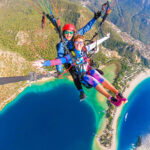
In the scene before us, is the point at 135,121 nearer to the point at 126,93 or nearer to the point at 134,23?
the point at 126,93

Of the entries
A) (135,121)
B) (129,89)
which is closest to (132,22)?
(129,89)

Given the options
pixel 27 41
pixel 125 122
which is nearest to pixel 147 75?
pixel 125 122

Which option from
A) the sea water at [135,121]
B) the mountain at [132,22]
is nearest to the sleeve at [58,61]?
the sea water at [135,121]

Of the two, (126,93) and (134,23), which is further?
(134,23)

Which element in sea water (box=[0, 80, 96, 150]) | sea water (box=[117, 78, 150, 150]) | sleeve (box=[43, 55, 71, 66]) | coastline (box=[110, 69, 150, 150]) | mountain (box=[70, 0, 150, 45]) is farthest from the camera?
mountain (box=[70, 0, 150, 45])

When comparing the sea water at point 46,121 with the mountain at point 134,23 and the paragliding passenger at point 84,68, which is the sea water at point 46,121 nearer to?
the paragliding passenger at point 84,68

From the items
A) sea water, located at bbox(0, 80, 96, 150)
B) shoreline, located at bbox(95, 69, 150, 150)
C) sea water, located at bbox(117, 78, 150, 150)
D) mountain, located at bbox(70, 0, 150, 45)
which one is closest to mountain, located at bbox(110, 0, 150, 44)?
mountain, located at bbox(70, 0, 150, 45)

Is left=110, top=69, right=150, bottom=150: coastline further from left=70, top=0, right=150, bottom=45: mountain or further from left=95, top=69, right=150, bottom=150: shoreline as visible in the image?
left=70, top=0, right=150, bottom=45: mountain

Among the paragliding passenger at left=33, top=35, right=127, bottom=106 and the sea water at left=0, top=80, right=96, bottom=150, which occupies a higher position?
the paragliding passenger at left=33, top=35, right=127, bottom=106
